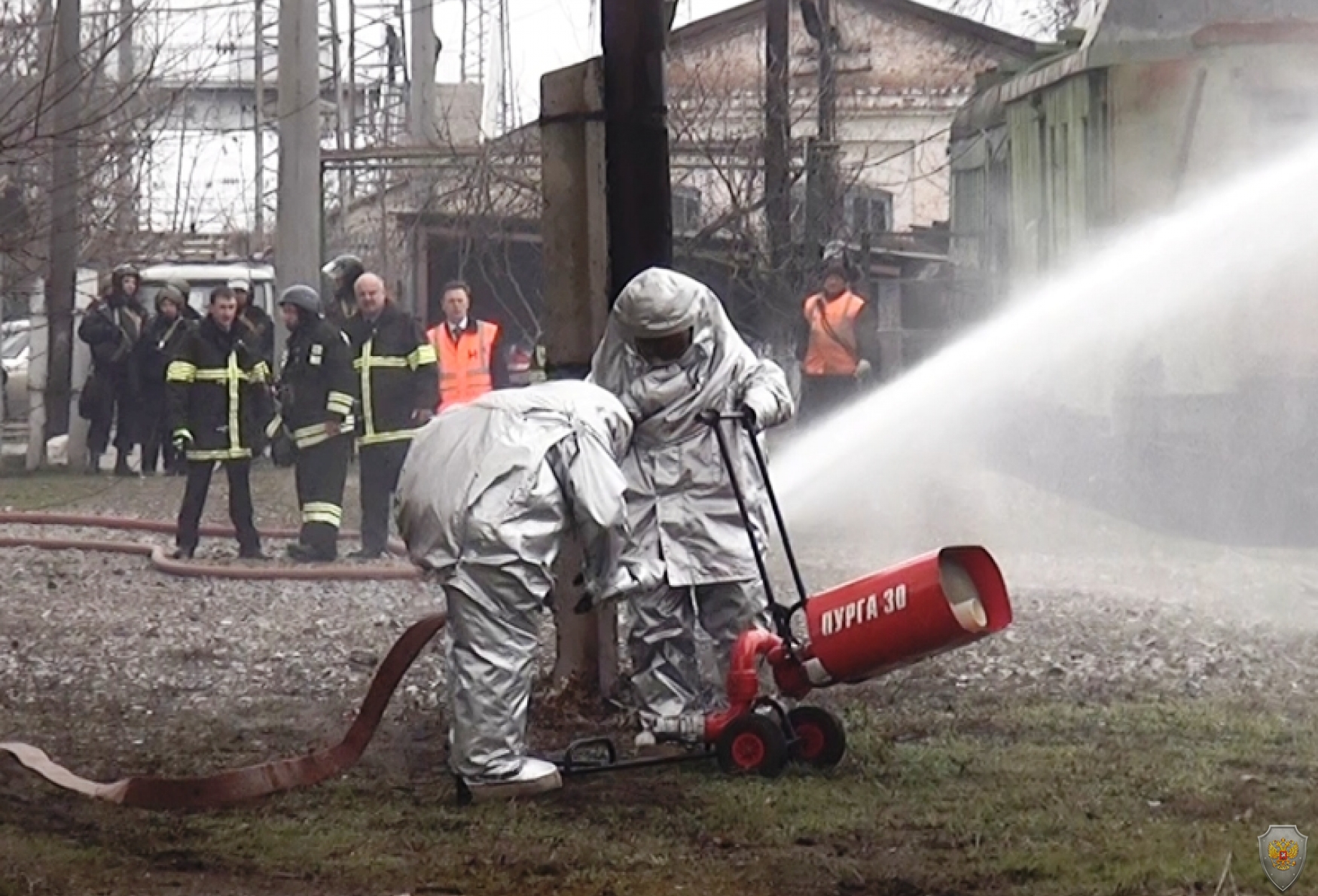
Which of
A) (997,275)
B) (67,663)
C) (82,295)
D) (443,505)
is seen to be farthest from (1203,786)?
(82,295)

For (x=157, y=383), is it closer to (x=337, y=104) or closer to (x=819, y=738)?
(x=337, y=104)

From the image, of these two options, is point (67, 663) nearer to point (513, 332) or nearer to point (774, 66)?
point (774, 66)

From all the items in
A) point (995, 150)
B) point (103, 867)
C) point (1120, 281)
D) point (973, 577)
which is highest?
point (995, 150)

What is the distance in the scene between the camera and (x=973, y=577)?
6387mm

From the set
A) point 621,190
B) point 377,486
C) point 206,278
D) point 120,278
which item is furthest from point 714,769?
point 206,278

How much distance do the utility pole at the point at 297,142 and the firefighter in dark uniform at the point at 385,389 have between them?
557cm

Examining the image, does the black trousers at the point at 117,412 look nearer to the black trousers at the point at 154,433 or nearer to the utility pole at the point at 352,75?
the black trousers at the point at 154,433

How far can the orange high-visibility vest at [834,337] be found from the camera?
15.0 m

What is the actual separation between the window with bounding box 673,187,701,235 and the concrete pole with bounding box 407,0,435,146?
9.73ft

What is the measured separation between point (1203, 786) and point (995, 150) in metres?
12.8

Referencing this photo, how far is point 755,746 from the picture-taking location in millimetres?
6488

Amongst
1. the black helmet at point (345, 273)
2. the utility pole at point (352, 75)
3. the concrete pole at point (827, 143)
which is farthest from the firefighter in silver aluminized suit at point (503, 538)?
the utility pole at point (352, 75)

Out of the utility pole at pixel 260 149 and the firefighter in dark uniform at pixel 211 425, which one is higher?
the utility pole at pixel 260 149

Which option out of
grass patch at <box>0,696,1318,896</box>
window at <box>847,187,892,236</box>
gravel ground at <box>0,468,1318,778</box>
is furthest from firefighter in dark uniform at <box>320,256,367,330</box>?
grass patch at <box>0,696,1318,896</box>
